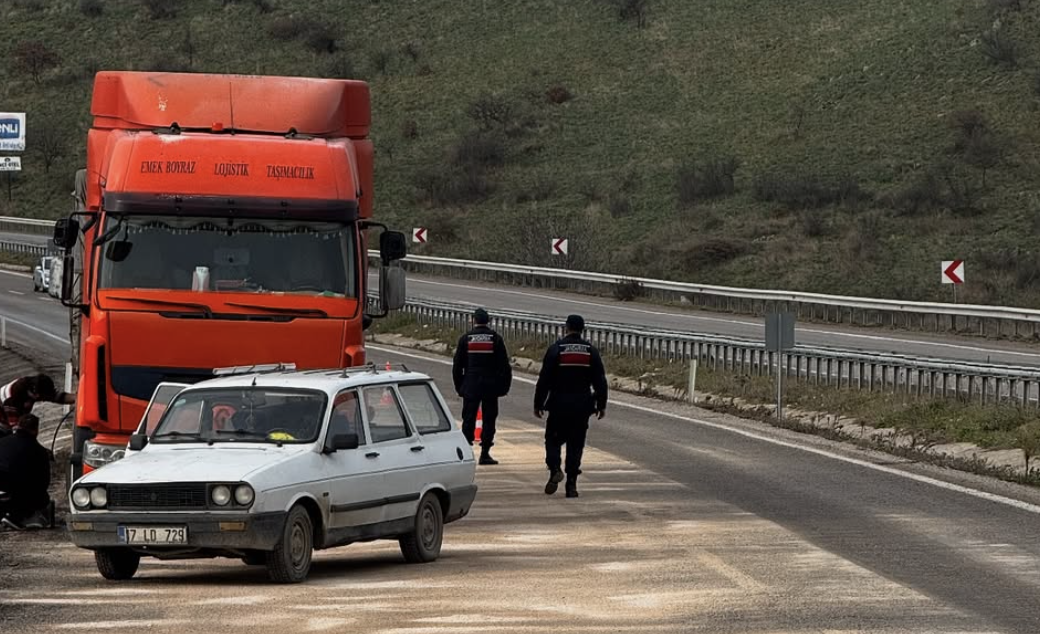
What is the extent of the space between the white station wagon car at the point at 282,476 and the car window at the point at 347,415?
0.01 meters

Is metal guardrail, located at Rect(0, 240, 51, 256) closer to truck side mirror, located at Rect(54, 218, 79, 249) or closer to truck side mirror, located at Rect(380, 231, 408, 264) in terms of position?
truck side mirror, located at Rect(380, 231, 408, 264)

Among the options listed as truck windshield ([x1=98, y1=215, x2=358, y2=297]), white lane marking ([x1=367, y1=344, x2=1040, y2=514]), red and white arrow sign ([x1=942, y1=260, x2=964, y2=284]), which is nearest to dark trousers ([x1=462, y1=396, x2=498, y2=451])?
white lane marking ([x1=367, y1=344, x2=1040, y2=514])

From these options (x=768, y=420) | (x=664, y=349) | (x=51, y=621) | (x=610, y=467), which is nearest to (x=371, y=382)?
(x=51, y=621)

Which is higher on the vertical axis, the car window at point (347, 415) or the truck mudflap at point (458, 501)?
the car window at point (347, 415)

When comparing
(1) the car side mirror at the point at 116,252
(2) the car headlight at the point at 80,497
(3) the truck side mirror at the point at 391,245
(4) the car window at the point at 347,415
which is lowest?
(2) the car headlight at the point at 80,497

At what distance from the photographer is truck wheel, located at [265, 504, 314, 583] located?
1319 cm

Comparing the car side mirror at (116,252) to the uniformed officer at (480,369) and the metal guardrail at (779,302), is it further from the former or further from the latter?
the metal guardrail at (779,302)

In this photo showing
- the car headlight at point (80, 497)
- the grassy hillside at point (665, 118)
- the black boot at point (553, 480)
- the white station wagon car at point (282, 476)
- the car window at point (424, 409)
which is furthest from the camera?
the grassy hillside at point (665, 118)

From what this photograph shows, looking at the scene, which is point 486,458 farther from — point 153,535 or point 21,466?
point 153,535

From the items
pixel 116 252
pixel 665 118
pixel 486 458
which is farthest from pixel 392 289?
pixel 665 118

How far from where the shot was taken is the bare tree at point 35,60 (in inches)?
4053

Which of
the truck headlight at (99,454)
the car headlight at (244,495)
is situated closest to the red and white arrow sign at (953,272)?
the truck headlight at (99,454)

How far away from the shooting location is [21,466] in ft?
56.2

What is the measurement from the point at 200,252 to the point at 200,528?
467 cm
